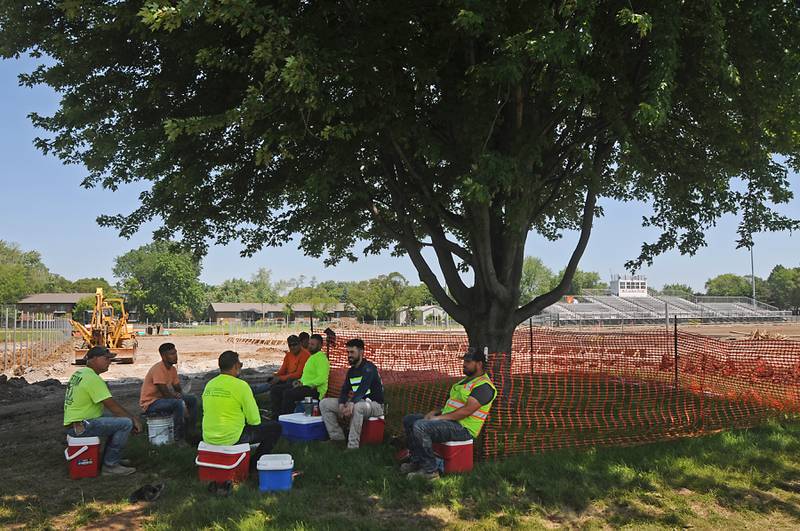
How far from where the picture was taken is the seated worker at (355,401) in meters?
7.45

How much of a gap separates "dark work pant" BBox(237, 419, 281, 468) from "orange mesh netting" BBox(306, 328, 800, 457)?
2.43 m

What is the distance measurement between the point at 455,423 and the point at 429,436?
1.03 feet

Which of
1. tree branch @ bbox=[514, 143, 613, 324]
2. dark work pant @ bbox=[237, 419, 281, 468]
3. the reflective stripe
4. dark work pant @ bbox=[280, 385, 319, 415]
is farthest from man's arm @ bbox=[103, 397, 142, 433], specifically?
tree branch @ bbox=[514, 143, 613, 324]

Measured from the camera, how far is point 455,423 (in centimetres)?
637

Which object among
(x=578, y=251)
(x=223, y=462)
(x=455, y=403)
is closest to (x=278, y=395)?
(x=223, y=462)

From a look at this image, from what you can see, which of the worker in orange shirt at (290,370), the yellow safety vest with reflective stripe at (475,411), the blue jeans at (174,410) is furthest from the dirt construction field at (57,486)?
the worker in orange shirt at (290,370)

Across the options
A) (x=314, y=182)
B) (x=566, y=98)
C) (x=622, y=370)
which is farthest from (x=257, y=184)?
(x=622, y=370)

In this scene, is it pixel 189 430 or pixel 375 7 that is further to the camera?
pixel 189 430

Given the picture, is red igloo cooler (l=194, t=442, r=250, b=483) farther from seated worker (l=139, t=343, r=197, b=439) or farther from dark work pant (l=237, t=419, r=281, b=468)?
seated worker (l=139, t=343, r=197, b=439)

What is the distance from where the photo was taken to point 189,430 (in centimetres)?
838

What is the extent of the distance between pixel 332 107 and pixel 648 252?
812 centimetres

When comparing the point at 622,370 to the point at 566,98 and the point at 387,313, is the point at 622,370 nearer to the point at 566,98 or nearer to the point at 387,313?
the point at 566,98

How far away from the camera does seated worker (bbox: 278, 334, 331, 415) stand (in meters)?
8.76

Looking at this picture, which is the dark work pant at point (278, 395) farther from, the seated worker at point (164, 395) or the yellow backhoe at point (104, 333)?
the yellow backhoe at point (104, 333)
